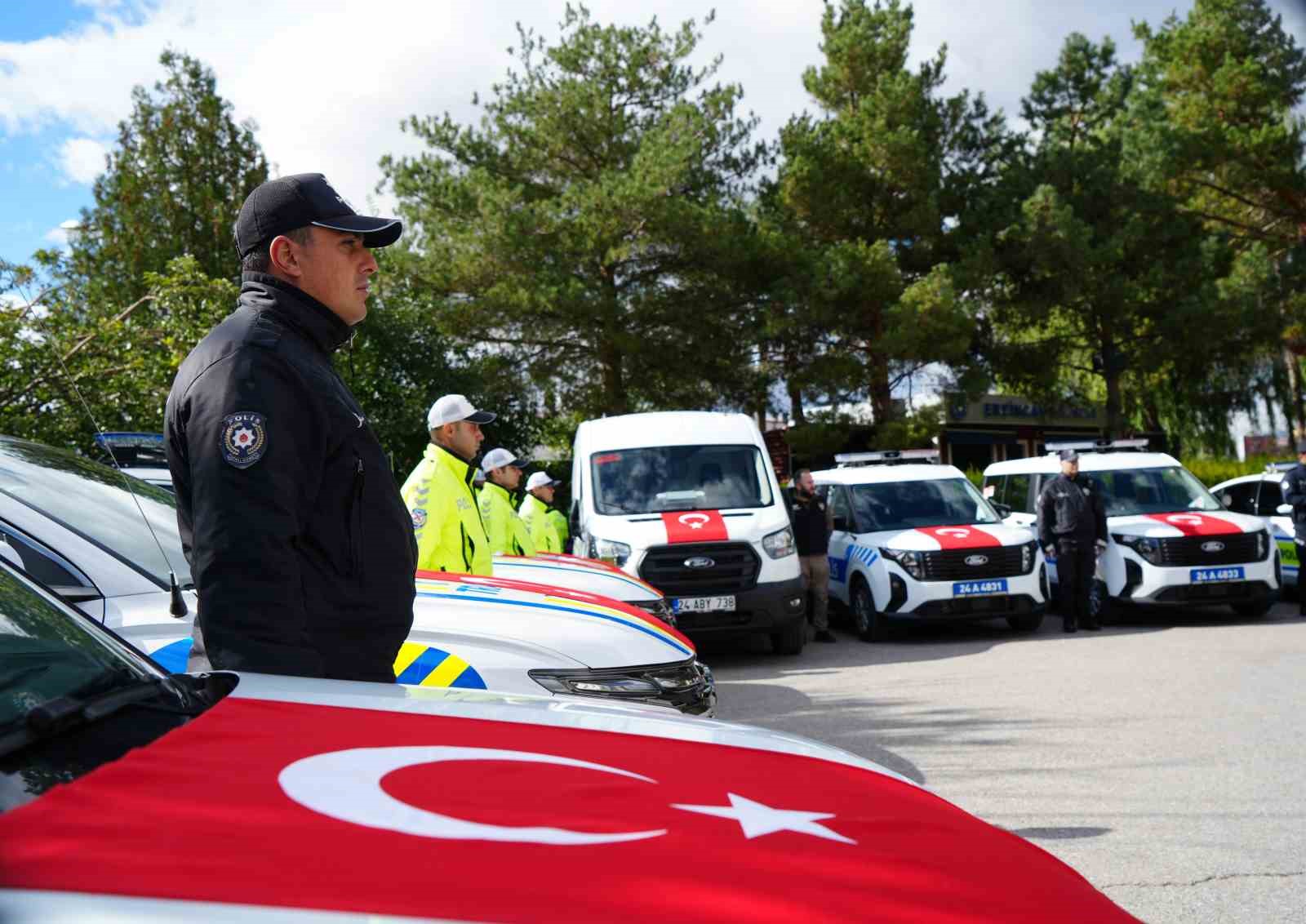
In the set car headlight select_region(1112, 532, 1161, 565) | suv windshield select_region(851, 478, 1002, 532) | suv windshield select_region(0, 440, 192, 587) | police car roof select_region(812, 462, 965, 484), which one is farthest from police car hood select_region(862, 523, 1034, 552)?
suv windshield select_region(0, 440, 192, 587)

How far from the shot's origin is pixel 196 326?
586 inches

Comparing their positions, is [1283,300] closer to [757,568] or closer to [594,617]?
[757,568]

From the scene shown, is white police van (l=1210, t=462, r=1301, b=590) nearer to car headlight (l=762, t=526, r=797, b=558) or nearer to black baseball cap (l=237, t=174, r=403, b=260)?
car headlight (l=762, t=526, r=797, b=558)

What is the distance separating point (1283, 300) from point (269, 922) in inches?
1430

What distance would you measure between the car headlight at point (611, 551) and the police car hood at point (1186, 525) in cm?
579

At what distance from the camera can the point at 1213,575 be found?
1337cm

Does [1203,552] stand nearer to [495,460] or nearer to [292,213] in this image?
[495,460]

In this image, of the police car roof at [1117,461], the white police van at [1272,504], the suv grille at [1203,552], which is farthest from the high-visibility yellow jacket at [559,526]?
the white police van at [1272,504]

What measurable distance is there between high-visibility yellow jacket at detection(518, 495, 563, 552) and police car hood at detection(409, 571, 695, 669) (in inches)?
331

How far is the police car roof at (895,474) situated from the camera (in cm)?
1459

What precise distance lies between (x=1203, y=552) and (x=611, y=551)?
21.3 ft

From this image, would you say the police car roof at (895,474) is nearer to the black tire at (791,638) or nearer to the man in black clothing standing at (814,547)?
the man in black clothing standing at (814,547)

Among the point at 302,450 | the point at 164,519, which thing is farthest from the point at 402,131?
the point at 302,450

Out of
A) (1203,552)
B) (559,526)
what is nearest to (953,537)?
(1203,552)
